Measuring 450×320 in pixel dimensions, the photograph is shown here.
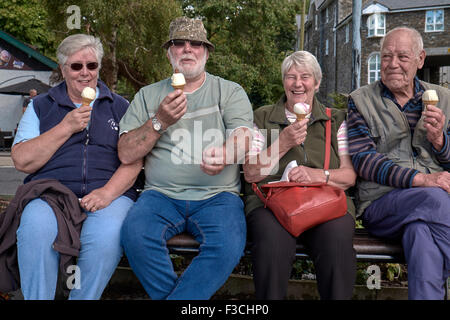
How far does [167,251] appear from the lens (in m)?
2.77

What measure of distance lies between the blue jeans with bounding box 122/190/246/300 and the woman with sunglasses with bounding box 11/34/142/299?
0.51 feet

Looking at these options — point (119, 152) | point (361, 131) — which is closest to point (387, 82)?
point (361, 131)

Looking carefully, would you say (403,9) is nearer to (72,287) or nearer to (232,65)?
(232,65)

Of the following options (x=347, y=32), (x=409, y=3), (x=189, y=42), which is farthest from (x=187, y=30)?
(x=347, y=32)

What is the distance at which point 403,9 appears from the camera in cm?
2995

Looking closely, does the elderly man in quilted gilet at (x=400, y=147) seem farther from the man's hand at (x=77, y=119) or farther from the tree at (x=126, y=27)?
the tree at (x=126, y=27)

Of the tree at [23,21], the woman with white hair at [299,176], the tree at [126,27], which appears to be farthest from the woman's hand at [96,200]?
the tree at [23,21]

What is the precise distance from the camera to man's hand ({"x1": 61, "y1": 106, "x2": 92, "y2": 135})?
294cm

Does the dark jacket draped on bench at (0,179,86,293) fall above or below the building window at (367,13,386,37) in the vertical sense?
below

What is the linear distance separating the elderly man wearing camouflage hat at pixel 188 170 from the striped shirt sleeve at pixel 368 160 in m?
0.72

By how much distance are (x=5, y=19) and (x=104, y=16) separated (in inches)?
764

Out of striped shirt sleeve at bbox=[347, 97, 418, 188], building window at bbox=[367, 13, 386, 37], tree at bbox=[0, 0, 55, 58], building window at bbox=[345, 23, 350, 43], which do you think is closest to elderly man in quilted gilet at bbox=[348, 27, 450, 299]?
striped shirt sleeve at bbox=[347, 97, 418, 188]

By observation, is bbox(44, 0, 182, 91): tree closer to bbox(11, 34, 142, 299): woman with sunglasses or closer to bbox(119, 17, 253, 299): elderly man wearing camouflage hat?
bbox(11, 34, 142, 299): woman with sunglasses

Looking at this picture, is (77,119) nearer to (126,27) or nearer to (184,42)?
(184,42)
